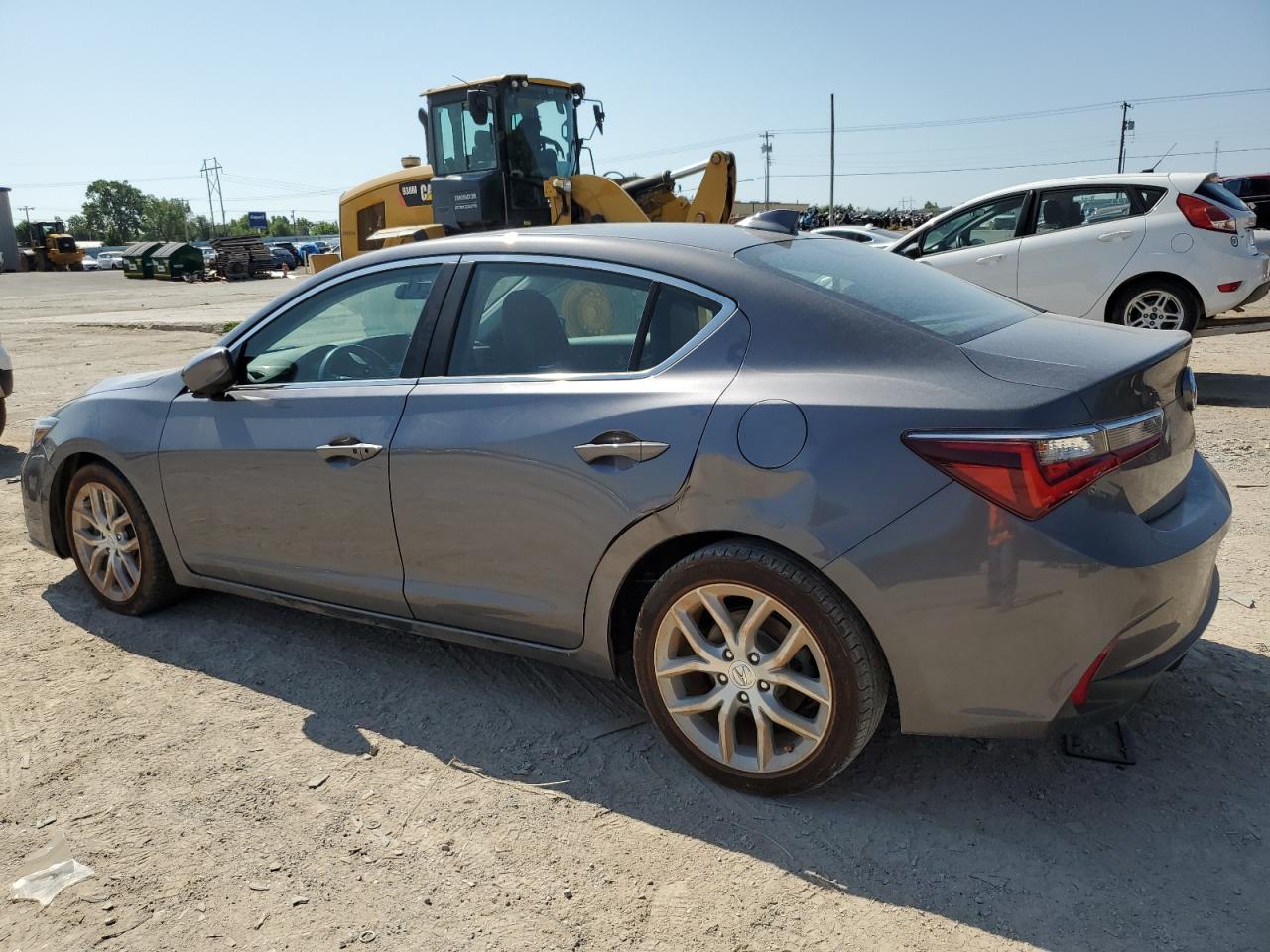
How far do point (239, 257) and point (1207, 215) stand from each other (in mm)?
40924

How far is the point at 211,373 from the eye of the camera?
372 cm

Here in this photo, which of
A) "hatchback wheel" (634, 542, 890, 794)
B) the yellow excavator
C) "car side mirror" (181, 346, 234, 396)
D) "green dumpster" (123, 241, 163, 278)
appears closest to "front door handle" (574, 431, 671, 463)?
"hatchback wheel" (634, 542, 890, 794)

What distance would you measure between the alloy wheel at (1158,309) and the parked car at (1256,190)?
11188mm

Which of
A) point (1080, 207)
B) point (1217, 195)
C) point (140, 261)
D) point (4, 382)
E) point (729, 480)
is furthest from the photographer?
point (140, 261)

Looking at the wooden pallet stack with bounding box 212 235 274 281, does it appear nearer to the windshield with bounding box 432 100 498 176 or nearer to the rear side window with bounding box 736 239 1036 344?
the windshield with bounding box 432 100 498 176

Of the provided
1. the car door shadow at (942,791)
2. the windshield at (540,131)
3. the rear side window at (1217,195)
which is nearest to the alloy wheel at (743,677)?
the car door shadow at (942,791)

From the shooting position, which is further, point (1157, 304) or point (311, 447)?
point (1157, 304)

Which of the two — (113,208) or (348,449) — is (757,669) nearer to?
(348,449)

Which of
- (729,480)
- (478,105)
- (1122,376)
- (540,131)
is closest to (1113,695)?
(1122,376)

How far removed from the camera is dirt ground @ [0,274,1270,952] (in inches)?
92.4

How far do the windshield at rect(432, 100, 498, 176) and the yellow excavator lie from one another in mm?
13

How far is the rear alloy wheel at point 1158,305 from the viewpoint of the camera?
27.7 ft

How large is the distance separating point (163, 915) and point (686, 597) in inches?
61.0

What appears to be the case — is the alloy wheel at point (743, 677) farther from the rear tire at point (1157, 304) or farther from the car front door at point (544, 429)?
the rear tire at point (1157, 304)
